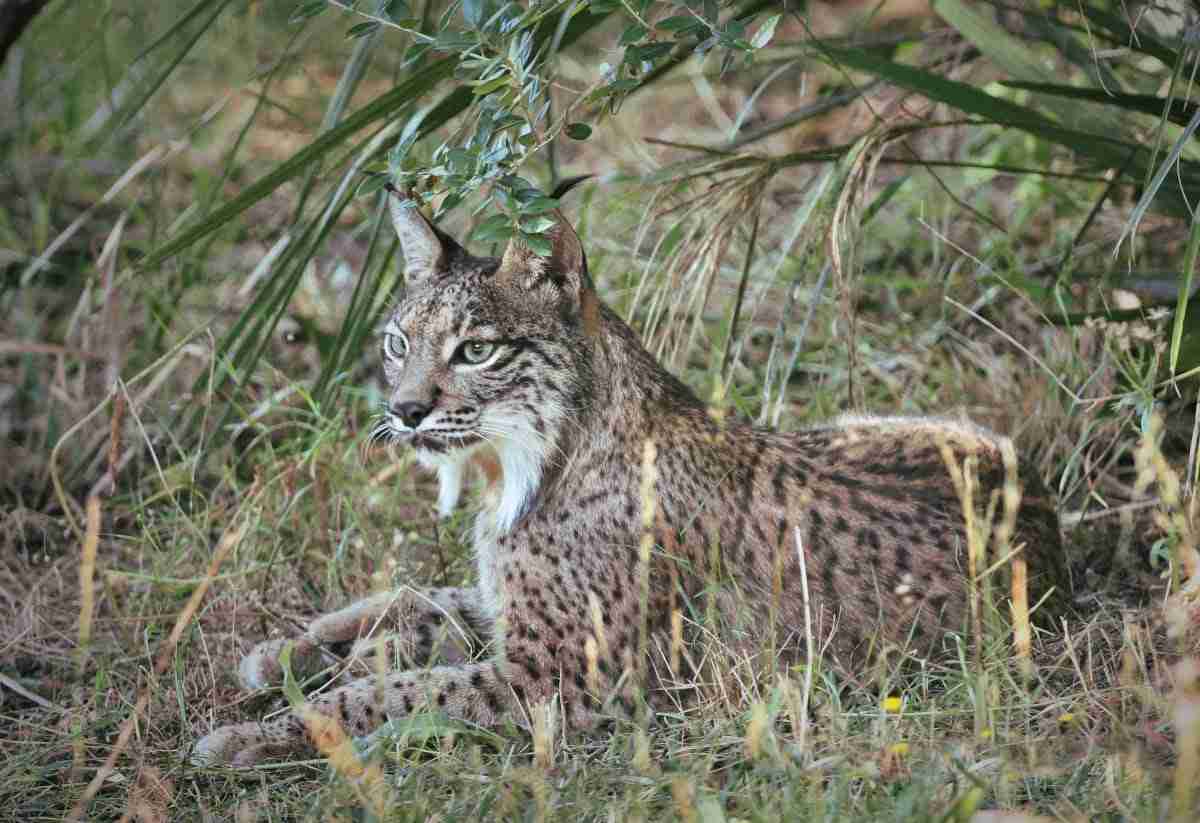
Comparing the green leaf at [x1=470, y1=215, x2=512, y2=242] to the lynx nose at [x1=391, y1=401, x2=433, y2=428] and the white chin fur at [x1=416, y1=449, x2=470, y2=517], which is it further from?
the white chin fur at [x1=416, y1=449, x2=470, y2=517]

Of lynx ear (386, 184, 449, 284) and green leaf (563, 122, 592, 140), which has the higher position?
green leaf (563, 122, 592, 140)

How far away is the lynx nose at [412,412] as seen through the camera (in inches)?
142

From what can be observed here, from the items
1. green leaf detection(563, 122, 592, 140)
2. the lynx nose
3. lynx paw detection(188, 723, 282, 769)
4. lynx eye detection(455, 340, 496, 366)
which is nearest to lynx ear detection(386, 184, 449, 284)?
lynx eye detection(455, 340, 496, 366)

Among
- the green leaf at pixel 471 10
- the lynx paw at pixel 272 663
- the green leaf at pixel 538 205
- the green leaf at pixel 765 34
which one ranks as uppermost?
the green leaf at pixel 471 10

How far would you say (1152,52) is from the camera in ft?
13.6

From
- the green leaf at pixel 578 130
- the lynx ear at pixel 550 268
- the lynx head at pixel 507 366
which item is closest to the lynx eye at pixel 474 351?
the lynx head at pixel 507 366

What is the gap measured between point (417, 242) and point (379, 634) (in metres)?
1.06

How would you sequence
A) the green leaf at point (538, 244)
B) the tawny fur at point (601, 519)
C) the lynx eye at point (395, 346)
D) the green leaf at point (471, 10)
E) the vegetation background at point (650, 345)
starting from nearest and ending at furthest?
the vegetation background at point (650, 345) → the green leaf at point (471, 10) → the green leaf at point (538, 244) → the tawny fur at point (601, 519) → the lynx eye at point (395, 346)

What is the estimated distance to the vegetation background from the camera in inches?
119

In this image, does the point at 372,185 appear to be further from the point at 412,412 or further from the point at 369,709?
the point at 369,709

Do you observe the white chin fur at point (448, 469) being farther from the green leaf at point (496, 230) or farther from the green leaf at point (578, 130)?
the green leaf at point (578, 130)

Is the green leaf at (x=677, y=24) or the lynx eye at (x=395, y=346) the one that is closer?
the green leaf at (x=677, y=24)

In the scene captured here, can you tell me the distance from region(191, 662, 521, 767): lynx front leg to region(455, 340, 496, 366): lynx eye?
0.74 m

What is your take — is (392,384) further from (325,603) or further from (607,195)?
(607,195)
